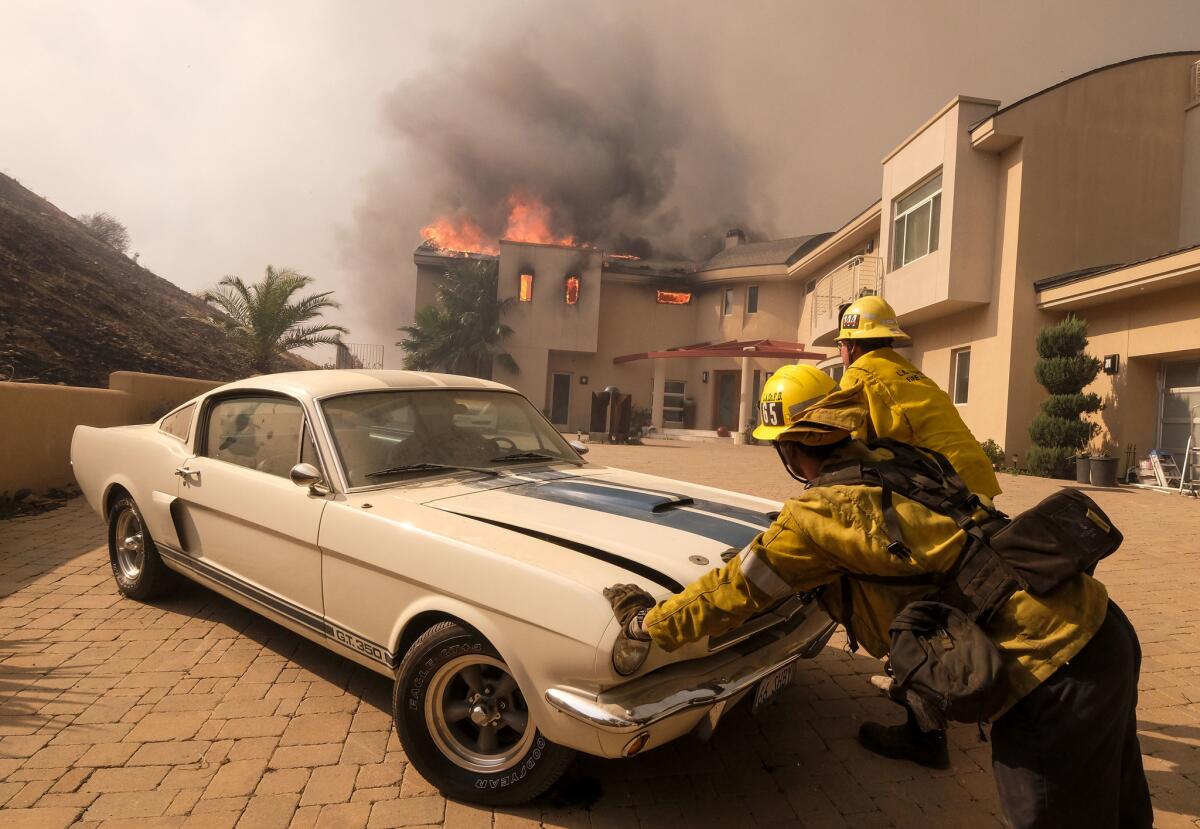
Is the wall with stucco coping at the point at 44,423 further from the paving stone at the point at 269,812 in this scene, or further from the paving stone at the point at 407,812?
the paving stone at the point at 407,812

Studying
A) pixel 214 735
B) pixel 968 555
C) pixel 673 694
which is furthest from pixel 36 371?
pixel 968 555

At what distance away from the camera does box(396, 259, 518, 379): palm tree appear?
92.3ft

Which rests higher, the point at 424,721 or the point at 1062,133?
the point at 1062,133

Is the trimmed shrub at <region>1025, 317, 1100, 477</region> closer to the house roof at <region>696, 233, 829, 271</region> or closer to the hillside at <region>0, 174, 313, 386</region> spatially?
the house roof at <region>696, 233, 829, 271</region>

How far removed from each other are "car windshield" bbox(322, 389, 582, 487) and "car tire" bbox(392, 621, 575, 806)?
966mm

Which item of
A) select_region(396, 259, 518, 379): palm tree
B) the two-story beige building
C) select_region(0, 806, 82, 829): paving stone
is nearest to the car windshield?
select_region(0, 806, 82, 829): paving stone

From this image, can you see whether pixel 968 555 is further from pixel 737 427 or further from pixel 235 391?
pixel 737 427

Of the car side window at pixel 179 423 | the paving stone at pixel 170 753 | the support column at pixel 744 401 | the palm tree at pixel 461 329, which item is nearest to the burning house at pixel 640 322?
the palm tree at pixel 461 329

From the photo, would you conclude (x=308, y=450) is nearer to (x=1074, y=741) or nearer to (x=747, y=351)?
(x=1074, y=741)

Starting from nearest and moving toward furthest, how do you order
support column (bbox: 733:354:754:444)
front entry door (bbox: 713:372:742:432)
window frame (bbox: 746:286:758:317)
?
1. support column (bbox: 733:354:754:444)
2. front entry door (bbox: 713:372:742:432)
3. window frame (bbox: 746:286:758:317)

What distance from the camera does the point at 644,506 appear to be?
10.1 ft

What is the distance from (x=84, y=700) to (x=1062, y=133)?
1707 centimetres

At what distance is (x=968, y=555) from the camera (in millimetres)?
1725

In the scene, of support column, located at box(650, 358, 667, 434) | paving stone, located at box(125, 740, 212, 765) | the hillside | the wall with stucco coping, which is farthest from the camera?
support column, located at box(650, 358, 667, 434)
